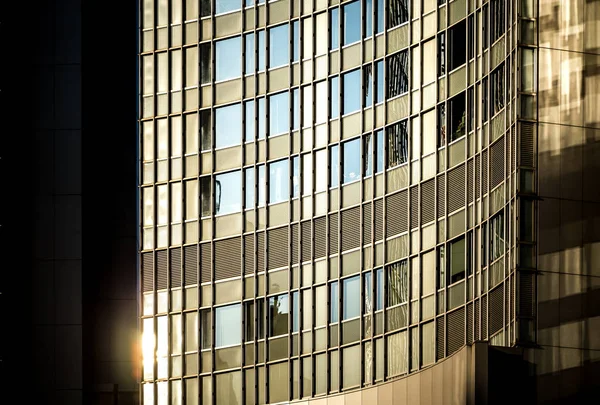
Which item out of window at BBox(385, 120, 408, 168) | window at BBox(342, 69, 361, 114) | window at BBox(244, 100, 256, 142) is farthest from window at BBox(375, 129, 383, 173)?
window at BBox(244, 100, 256, 142)

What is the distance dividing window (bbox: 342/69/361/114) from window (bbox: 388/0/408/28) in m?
2.32

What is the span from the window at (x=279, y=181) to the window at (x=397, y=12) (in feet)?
23.1

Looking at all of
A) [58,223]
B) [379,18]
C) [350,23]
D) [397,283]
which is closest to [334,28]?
[350,23]

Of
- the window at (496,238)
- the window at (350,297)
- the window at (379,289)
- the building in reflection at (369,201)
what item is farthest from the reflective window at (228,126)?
the window at (496,238)

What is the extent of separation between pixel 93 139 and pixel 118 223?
3316 mm

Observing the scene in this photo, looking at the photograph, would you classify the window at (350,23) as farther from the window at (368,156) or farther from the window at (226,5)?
the window at (226,5)

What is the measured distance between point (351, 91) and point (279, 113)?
328cm

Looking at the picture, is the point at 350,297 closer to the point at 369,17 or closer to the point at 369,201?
the point at 369,201

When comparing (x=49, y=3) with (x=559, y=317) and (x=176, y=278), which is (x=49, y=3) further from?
(x=559, y=317)

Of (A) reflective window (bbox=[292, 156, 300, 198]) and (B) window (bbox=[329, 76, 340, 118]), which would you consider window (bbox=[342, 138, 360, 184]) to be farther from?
(A) reflective window (bbox=[292, 156, 300, 198])

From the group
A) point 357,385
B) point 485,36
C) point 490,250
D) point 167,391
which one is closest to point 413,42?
point 485,36

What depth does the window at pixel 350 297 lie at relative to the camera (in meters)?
51.8

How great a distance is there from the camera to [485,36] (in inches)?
1901

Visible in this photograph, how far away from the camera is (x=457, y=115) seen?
1940 inches
